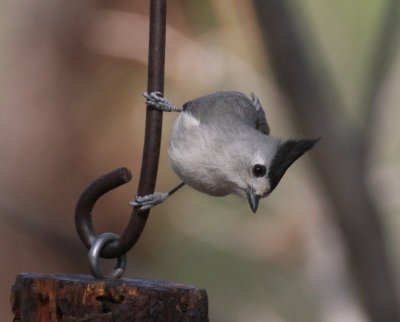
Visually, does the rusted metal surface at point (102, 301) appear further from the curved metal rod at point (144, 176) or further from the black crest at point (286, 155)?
the black crest at point (286, 155)

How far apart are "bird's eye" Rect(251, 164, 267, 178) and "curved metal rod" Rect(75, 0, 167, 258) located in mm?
437

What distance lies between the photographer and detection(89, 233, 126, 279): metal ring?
1740 millimetres

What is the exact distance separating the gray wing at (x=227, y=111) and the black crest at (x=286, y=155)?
238 millimetres

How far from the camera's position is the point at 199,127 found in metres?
2.48

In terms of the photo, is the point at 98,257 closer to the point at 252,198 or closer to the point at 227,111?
the point at 252,198

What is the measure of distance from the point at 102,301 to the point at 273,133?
9.42 feet

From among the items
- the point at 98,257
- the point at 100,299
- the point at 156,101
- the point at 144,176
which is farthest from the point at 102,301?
the point at 156,101

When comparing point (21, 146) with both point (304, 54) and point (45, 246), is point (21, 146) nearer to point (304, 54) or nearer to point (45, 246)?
point (45, 246)

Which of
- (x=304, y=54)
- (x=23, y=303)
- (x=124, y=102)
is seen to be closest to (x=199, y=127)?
(x=23, y=303)

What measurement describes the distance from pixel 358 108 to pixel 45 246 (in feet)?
5.36

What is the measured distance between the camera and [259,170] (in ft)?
7.73

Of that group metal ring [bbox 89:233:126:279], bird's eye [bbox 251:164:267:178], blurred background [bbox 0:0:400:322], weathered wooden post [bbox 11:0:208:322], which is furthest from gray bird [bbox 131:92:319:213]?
blurred background [bbox 0:0:400:322]

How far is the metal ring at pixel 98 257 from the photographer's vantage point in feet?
5.71

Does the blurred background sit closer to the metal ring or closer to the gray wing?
the gray wing
